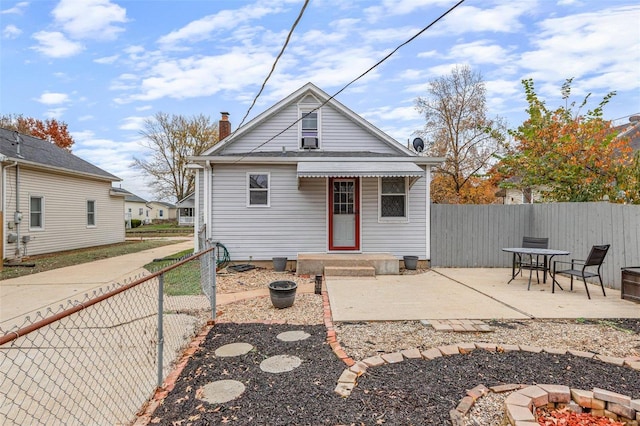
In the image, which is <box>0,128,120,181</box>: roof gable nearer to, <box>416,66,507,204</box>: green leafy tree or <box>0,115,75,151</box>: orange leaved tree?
<box>416,66,507,204</box>: green leafy tree

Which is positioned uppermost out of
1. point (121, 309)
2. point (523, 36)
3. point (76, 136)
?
point (76, 136)

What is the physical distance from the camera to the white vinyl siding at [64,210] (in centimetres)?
1177

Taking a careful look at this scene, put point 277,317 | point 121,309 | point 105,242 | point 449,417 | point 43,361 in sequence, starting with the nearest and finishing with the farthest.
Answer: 1. point 449,417
2. point 43,361
3. point 277,317
4. point 121,309
5. point 105,242

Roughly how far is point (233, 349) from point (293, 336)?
763mm

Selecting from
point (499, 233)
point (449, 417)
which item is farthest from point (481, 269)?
point (449, 417)

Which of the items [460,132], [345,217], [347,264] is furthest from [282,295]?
[460,132]

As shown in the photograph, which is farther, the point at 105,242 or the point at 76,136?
the point at 76,136

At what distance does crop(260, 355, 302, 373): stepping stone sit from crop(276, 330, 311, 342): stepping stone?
0.48 metres

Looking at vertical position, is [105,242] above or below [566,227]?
below

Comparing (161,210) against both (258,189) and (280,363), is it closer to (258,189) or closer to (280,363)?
(258,189)

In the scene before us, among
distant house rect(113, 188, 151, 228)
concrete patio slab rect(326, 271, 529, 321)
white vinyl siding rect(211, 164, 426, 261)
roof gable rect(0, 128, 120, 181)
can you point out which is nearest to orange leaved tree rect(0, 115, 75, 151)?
distant house rect(113, 188, 151, 228)

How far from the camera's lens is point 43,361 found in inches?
140

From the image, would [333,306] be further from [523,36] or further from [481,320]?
[523,36]

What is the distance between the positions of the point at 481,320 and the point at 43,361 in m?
5.50
